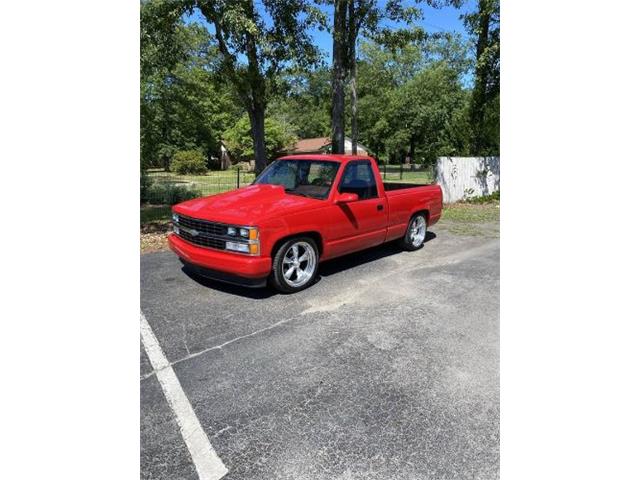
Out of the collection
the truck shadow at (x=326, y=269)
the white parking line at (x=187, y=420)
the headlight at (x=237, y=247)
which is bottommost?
the white parking line at (x=187, y=420)

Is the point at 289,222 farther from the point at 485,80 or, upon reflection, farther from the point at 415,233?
the point at 485,80

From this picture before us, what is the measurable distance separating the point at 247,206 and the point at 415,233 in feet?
11.5

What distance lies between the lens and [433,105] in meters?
39.8

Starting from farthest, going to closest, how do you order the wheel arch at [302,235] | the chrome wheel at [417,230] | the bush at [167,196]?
the bush at [167,196] < the chrome wheel at [417,230] < the wheel arch at [302,235]

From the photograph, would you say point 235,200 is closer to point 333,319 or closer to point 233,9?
point 333,319

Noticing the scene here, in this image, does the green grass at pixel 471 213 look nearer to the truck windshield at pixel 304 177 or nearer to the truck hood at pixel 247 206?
the truck windshield at pixel 304 177

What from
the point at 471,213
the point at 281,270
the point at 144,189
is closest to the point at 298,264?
the point at 281,270

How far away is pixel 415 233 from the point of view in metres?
7.26

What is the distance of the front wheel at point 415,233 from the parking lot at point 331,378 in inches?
67.5

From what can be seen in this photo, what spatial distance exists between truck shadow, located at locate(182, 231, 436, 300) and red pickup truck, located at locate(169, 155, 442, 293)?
27 cm

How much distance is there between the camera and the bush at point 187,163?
109 feet

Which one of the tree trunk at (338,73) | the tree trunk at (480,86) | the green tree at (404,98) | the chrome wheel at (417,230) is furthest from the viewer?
the green tree at (404,98)

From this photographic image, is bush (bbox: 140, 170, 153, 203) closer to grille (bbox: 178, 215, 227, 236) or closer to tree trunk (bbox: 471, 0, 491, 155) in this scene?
grille (bbox: 178, 215, 227, 236)

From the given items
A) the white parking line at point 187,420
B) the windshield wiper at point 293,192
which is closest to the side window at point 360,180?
the windshield wiper at point 293,192
